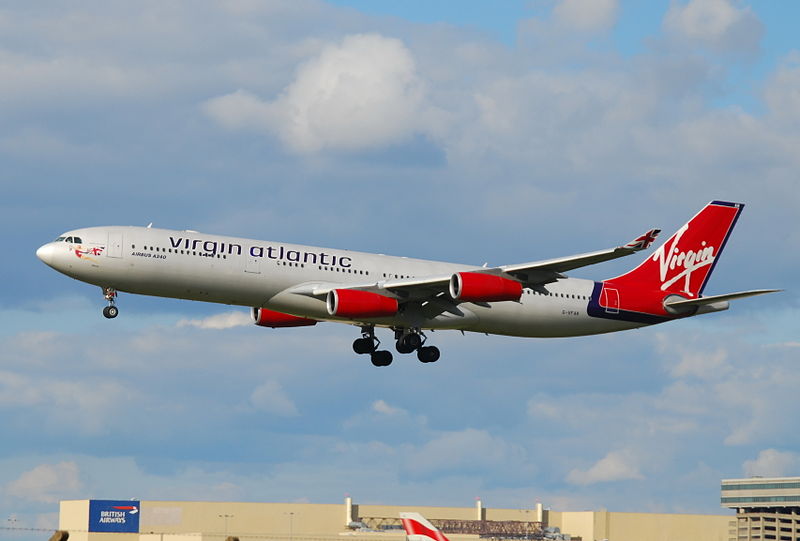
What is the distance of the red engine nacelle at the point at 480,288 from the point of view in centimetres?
6444

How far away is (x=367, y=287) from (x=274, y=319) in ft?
30.3

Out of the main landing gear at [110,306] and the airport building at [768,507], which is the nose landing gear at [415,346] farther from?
the airport building at [768,507]

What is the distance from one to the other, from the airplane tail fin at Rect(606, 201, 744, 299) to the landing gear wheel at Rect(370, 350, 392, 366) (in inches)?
Result: 529

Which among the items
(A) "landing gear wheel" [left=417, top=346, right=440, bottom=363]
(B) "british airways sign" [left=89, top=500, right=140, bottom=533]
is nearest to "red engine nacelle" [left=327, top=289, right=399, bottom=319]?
(A) "landing gear wheel" [left=417, top=346, right=440, bottom=363]

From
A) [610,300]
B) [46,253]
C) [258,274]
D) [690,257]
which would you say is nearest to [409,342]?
[258,274]

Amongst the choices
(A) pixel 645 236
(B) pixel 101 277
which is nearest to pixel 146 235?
(B) pixel 101 277

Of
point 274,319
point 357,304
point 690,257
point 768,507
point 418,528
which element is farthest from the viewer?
point 768,507

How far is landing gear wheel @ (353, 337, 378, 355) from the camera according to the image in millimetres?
74562

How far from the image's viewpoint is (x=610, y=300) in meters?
74.1

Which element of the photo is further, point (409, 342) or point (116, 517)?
point (116, 517)

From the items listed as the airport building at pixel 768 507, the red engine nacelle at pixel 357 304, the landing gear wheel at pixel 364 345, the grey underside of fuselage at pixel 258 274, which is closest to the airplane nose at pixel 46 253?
the grey underside of fuselage at pixel 258 274

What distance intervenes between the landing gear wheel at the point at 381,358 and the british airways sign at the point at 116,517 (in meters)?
53.1

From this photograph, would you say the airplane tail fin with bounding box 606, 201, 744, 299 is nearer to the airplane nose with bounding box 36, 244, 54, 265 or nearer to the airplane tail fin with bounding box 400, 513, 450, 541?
the airplane tail fin with bounding box 400, 513, 450, 541

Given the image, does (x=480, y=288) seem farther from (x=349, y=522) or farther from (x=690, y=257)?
(x=349, y=522)
